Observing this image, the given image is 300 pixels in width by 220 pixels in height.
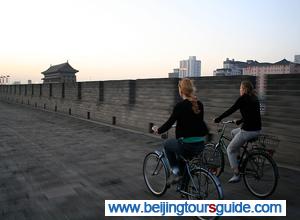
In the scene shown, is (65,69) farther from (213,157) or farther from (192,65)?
(213,157)

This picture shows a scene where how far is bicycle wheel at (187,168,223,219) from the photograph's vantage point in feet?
13.9

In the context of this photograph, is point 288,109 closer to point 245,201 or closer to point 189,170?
point 245,201

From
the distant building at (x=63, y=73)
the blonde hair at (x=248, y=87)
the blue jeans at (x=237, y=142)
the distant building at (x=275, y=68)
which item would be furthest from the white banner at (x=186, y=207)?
the distant building at (x=63, y=73)

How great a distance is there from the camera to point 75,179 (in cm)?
660

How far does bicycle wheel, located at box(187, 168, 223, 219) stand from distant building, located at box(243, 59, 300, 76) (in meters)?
101

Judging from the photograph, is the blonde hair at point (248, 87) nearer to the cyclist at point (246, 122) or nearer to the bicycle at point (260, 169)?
the cyclist at point (246, 122)

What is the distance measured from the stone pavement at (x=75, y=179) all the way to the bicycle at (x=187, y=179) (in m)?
0.25

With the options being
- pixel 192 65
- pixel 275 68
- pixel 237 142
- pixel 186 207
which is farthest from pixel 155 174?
pixel 192 65

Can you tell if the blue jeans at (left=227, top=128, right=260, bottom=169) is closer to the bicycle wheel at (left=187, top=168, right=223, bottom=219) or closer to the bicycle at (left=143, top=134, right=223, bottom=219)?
the bicycle at (left=143, top=134, right=223, bottom=219)

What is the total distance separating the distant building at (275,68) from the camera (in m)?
103

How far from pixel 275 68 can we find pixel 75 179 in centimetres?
11921

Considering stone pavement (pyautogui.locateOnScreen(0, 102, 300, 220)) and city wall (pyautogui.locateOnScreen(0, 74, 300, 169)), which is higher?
city wall (pyautogui.locateOnScreen(0, 74, 300, 169))

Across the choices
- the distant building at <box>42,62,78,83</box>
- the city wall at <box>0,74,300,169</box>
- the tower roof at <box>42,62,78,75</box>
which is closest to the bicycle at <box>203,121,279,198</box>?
the city wall at <box>0,74,300,169</box>

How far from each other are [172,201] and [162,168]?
0.57 meters
